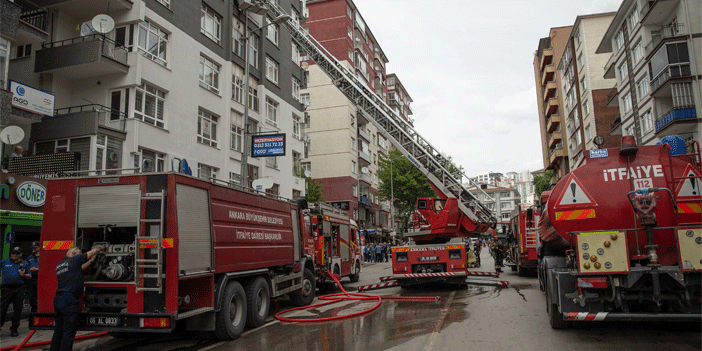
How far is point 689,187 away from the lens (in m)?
6.97

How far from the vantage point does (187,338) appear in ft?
27.5

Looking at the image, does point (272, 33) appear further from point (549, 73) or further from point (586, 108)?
point (549, 73)

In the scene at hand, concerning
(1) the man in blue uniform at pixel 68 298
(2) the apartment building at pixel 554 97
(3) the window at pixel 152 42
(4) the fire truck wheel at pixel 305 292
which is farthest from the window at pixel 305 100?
(2) the apartment building at pixel 554 97

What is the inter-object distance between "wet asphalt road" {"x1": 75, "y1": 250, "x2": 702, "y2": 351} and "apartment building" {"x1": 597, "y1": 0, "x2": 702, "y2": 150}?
56.1 feet

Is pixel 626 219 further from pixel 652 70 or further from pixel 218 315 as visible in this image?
pixel 652 70

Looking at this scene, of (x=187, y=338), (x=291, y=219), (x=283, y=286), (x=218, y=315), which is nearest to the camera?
(x=218, y=315)

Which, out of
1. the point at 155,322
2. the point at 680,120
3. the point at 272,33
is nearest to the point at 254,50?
the point at 272,33

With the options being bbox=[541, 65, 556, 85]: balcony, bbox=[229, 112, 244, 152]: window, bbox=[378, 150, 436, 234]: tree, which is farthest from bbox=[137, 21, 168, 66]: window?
bbox=[541, 65, 556, 85]: balcony

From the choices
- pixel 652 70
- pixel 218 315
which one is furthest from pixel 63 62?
pixel 652 70

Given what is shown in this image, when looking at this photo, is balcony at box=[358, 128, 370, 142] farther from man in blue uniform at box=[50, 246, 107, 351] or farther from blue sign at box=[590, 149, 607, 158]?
man in blue uniform at box=[50, 246, 107, 351]

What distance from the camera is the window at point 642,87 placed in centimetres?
2892

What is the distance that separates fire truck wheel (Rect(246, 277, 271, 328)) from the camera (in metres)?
8.87

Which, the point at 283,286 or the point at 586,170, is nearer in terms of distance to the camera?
the point at 586,170

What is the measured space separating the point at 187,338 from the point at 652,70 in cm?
2916
